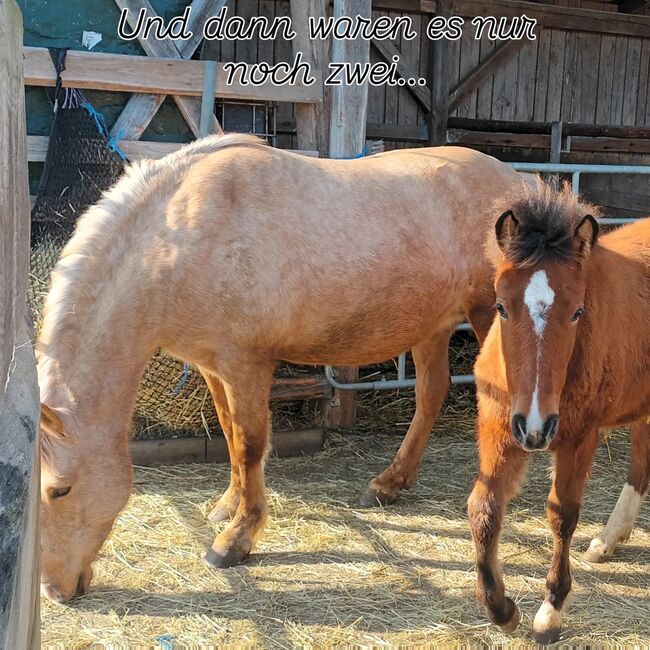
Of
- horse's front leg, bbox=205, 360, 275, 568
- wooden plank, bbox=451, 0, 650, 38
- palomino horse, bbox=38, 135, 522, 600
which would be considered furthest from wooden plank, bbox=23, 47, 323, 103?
wooden plank, bbox=451, 0, 650, 38

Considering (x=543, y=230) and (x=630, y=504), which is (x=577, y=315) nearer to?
(x=543, y=230)

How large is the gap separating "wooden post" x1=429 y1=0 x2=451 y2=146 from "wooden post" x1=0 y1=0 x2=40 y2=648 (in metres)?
7.26

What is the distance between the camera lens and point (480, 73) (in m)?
8.16

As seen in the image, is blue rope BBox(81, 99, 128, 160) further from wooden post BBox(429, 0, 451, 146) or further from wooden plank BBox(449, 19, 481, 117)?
wooden plank BBox(449, 19, 481, 117)

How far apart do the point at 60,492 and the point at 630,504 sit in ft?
8.70

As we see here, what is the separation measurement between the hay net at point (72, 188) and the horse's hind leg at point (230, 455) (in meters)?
0.54

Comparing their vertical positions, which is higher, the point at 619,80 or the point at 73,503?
the point at 619,80

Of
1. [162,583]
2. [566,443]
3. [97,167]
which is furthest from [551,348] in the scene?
[97,167]

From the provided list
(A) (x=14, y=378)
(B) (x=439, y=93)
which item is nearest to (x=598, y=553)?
(A) (x=14, y=378)

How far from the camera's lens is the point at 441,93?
25.9 feet

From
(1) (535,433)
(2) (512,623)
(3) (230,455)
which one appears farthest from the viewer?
(3) (230,455)

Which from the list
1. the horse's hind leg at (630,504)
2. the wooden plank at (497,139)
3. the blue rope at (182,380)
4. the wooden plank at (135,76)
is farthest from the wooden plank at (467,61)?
the horse's hind leg at (630,504)

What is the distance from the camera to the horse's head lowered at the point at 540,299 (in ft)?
8.08

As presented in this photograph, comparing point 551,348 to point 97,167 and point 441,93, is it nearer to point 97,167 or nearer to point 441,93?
point 97,167
